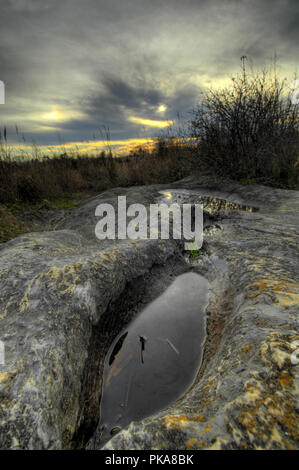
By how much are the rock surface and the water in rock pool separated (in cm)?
8

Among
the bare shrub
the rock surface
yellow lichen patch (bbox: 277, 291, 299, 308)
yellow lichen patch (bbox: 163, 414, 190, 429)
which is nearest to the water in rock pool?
the rock surface

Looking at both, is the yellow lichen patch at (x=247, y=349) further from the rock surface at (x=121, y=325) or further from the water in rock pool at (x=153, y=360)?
the water in rock pool at (x=153, y=360)

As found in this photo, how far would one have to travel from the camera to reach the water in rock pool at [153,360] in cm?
118

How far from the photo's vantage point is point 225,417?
0.80 meters

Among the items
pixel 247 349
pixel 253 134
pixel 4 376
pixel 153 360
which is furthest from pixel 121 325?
pixel 253 134

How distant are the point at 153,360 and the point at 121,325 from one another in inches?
15.5

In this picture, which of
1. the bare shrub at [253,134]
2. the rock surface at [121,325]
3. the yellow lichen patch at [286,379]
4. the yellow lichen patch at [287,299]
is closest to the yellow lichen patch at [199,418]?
the rock surface at [121,325]

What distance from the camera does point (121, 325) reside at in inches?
68.2

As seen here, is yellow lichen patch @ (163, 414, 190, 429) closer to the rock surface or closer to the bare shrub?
the rock surface

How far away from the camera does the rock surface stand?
792mm

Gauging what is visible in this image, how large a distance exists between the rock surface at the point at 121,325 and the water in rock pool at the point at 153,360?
0.08 metres

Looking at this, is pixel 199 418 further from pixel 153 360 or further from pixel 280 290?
pixel 280 290

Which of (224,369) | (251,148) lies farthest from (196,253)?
(251,148)

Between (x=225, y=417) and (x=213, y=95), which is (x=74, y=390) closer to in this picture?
(x=225, y=417)
